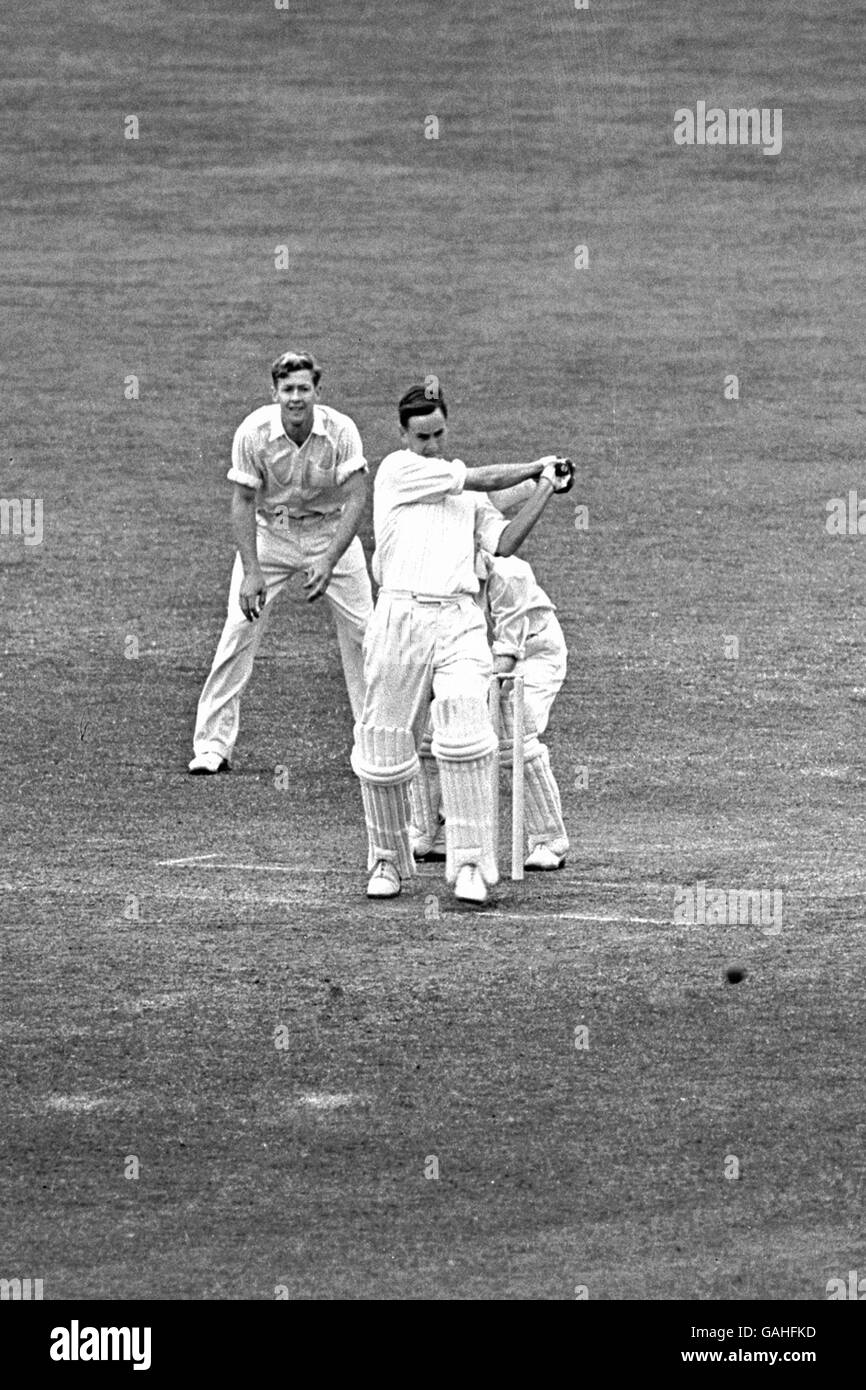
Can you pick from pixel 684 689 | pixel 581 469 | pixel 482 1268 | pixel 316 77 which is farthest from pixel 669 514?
pixel 482 1268

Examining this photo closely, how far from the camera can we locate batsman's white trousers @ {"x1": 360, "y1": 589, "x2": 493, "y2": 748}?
35.8ft

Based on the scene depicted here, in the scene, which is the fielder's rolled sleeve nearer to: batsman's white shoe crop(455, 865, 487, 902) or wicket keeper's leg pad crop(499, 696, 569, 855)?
wicket keeper's leg pad crop(499, 696, 569, 855)

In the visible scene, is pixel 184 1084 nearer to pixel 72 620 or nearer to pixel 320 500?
pixel 320 500

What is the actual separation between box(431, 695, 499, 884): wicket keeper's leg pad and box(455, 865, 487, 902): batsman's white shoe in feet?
0.11

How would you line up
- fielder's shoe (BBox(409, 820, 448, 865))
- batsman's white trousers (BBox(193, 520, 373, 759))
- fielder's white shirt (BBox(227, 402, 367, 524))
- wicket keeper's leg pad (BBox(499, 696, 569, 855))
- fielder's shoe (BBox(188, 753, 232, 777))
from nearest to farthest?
wicket keeper's leg pad (BBox(499, 696, 569, 855))
fielder's shoe (BBox(409, 820, 448, 865))
fielder's white shirt (BBox(227, 402, 367, 524))
batsman's white trousers (BBox(193, 520, 373, 759))
fielder's shoe (BBox(188, 753, 232, 777))

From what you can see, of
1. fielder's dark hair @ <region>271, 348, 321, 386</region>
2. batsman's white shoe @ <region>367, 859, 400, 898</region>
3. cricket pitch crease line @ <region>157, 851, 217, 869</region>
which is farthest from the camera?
fielder's dark hair @ <region>271, 348, 321, 386</region>

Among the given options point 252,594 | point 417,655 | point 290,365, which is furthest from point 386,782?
point 290,365

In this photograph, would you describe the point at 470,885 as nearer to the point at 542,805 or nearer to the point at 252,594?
the point at 542,805

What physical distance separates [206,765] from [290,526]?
1.36 metres

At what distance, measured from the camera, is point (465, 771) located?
10.8 m

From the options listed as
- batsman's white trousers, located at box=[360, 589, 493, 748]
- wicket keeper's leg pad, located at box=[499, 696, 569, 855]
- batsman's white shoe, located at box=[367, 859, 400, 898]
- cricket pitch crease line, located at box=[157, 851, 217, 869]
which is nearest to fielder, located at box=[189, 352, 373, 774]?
cricket pitch crease line, located at box=[157, 851, 217, 869]

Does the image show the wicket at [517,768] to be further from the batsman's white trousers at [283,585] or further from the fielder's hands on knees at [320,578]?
the batsman's white trousers at [283,585]

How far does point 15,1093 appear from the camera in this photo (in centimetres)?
887

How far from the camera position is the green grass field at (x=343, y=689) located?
8.11 meters
